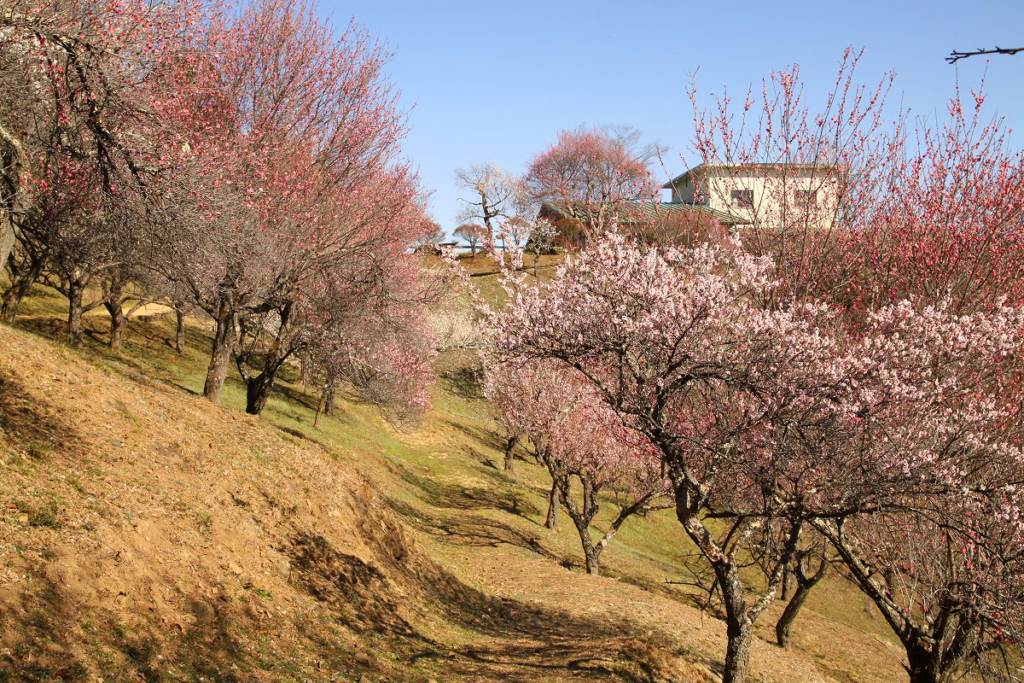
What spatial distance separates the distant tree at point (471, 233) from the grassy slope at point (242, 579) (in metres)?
47.9

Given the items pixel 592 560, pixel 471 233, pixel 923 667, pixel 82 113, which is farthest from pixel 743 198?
pixel 471 233

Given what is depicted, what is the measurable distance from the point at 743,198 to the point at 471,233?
60797 millimetres

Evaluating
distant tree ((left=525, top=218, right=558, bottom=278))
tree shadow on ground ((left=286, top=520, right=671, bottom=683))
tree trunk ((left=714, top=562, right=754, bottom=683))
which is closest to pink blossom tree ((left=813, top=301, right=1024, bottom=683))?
tree trunk ((left=714, top=562, right=754, bottom=683))

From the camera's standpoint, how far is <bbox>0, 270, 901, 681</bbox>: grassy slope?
8.37 m

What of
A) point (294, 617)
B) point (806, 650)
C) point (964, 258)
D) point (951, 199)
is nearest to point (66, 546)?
point (294, 617)

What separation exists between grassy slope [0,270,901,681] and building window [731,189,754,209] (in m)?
8.32

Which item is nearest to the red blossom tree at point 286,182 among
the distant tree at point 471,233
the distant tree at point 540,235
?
the distant tree at point 540,235

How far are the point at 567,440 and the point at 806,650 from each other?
31.9 feet

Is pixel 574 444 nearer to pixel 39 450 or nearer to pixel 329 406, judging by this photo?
pixel 329 406

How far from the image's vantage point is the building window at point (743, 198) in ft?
40.5

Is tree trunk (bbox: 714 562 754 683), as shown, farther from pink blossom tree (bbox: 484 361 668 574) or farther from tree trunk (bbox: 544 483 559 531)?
tree trunk (bbox: 544 483 559 531)

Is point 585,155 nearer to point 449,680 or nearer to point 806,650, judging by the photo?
point 806,650

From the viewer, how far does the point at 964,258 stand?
44.5ft

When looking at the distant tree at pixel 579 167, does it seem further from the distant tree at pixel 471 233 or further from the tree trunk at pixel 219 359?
the tree trunk at pixel 219 359
